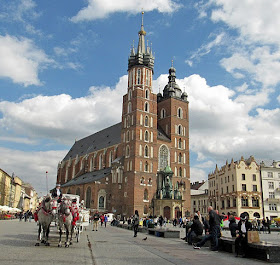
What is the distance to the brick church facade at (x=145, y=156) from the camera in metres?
52.6

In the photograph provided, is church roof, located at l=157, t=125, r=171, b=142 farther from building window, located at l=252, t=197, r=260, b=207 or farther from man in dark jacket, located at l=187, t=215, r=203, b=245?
man in dark jacket, located at l=187, t=215, r=203, b=245

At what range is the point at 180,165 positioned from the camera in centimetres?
5872

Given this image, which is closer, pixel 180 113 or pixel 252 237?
pixel 252 237

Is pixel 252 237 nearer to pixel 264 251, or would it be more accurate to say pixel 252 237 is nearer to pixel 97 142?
pixel 264 251

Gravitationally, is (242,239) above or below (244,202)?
below

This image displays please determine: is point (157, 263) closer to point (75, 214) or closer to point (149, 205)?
point (75, 214)

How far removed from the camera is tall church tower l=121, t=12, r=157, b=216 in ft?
171

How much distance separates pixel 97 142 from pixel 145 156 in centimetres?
2207

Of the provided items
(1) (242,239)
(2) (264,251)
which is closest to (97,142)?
(1) (242,239)

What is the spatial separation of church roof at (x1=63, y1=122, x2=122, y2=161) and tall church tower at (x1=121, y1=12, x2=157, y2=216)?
24.8 feet

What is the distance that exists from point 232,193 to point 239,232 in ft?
160

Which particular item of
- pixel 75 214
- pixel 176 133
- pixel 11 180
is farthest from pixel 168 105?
pixel 75 214

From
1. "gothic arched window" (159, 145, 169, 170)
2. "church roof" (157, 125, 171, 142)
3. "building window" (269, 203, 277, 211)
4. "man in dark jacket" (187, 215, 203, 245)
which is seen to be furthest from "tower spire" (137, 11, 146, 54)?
"man in dark jacket" (187, 215, 203, 245)

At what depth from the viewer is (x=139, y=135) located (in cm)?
5484
